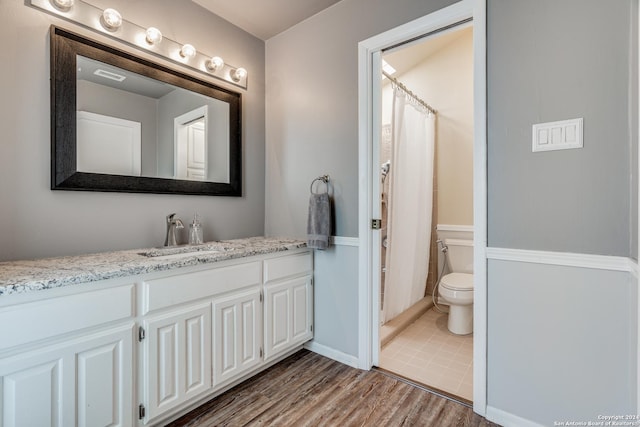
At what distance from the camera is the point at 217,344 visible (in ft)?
5.32

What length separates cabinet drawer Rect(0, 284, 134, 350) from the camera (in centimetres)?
101

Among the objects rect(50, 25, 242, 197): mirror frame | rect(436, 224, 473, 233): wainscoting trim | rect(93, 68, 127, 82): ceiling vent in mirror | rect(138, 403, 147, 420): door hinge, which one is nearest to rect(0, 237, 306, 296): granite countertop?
rect(50, 25, 242, 197): mirror frame

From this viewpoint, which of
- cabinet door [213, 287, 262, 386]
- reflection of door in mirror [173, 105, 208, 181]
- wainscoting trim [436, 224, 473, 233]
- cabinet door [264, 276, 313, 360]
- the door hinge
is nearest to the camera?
the door hinge

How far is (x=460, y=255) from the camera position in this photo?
2.99 m

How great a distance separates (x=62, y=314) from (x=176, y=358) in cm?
54

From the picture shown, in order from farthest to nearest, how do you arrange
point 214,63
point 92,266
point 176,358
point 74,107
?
point 214,63 < point 74,107 < point 176,358 < point 92,266

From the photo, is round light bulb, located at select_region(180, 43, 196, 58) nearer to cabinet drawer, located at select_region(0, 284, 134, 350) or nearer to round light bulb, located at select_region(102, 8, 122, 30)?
round light bulb, located at select_region(102, 8, 122, 30)

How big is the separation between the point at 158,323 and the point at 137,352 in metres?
0.13

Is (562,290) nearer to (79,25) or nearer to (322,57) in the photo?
(322,57)

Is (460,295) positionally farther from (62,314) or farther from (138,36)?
(138,36)

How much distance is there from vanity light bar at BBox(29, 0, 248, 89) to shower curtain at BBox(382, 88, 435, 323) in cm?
138

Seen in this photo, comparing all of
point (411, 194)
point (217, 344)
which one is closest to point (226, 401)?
point (217, 344)

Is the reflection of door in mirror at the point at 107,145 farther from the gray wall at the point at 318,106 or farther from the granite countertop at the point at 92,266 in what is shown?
the gray wall at the point at 318,106

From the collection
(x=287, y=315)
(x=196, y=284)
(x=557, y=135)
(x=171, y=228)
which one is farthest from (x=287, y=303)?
(x=557, y=135)
